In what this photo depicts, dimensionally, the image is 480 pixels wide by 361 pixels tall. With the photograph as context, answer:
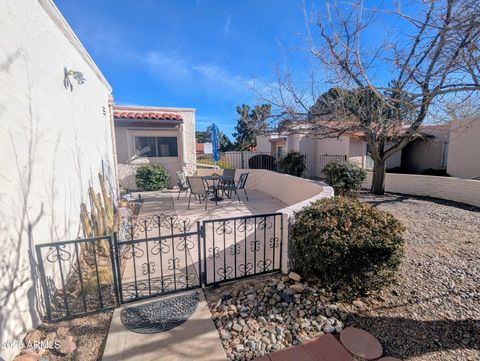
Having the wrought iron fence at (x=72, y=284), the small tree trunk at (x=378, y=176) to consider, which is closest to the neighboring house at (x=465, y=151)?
the small tree trunk at (x=378, y=176)

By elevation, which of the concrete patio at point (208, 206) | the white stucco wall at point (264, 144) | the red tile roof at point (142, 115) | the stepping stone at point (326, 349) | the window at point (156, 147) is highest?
the red tile roof at point (142, 115)

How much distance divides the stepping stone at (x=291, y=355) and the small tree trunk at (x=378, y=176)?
26.7 feet

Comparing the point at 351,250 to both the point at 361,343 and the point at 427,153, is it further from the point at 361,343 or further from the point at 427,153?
the point at 427,153

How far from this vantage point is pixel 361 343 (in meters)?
2.11

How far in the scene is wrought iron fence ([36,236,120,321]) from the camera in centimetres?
239

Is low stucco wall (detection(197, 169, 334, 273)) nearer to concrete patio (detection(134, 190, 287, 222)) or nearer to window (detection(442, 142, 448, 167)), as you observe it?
concrete patio (detection(134, 190, 287, 222))

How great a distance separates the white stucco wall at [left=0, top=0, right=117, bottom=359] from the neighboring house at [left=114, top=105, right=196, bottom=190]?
17.8 feet

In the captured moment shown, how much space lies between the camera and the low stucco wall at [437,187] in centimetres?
722

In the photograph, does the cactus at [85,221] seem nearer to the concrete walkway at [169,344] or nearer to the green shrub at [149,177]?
the concrete walkway at [169,344]

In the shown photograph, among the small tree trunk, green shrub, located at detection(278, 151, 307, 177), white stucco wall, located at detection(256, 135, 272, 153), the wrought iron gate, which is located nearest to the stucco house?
white stucco wall, located at detection(256, 135, 272, 153)

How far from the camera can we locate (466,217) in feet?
19.1

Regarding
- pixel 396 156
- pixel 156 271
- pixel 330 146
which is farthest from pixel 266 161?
pixel 156 271

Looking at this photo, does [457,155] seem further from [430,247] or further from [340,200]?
[340,200]

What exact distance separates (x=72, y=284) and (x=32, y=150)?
6.19 feet
